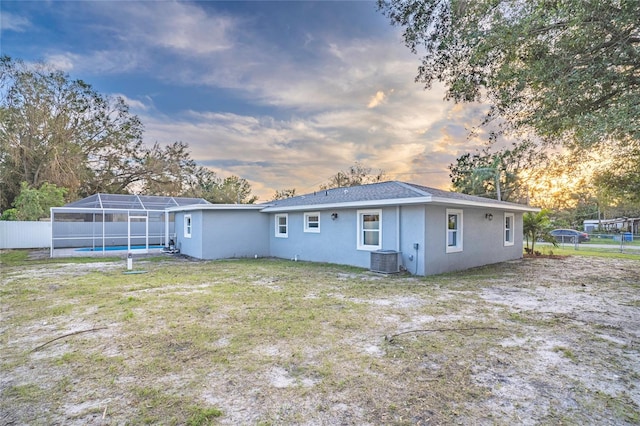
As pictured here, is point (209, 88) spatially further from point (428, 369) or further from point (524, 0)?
point (428, 369)

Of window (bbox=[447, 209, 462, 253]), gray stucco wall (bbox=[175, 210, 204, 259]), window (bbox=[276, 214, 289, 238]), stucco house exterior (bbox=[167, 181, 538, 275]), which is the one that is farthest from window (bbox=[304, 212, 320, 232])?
window (bbox=[447, 209, 462, 253])

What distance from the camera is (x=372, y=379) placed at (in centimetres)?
308

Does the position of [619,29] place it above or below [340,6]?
below

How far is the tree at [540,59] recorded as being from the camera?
5.62 m

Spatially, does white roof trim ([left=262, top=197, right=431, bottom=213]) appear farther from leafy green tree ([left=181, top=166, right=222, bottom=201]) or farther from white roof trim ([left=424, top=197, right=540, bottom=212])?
leafy green tree ([left=181, top=166, right=222, bottom=201])

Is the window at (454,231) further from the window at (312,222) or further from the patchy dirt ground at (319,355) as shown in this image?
the window at (312,222)

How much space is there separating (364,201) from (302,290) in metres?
3.88

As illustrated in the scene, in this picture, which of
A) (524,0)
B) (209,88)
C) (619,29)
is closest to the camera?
(619,29)

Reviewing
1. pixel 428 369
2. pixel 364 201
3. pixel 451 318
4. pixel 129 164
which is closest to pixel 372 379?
pixel 428 369

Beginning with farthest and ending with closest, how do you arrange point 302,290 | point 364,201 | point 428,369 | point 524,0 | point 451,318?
point 364,201 < point 302,290 < point 524,0 < point 451,318 < point 428,369

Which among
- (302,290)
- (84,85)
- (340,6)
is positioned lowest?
(302,290)

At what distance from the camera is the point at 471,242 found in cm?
1086

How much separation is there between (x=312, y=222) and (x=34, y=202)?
15813mm

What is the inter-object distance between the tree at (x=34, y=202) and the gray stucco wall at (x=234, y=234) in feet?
37.7
